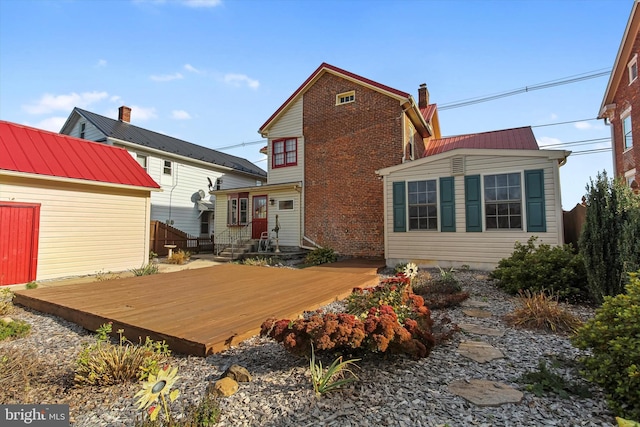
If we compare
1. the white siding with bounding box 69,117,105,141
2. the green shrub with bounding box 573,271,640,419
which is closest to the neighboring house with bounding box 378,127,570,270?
the green shrub with bounding box 573,271,640,419

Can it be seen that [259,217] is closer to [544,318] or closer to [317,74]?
[317,74]

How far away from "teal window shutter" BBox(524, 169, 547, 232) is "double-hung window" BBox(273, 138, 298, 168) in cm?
904

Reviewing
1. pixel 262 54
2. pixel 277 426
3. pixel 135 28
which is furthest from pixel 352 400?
pixel 262 54

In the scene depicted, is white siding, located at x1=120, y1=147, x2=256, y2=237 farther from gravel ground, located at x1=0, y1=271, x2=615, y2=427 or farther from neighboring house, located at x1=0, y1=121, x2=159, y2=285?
gravel ground, located at x1=0, y1=271, x2=615, y2=427

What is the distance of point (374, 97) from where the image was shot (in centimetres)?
1249

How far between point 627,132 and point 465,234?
10838 millimetres

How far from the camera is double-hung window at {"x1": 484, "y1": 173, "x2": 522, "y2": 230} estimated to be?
8297 mm

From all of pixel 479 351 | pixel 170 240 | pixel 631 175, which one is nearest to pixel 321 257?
pixel 479 351

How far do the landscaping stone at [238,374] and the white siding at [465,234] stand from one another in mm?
7690

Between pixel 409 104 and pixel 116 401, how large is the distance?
1224cm

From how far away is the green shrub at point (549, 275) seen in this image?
17.0 ft

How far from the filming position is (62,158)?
343 inches

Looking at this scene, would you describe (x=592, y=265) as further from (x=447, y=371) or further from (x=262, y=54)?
(x=262, y=54)

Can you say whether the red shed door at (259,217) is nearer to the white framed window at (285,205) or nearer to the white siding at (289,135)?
the white framed window at (285,205)
